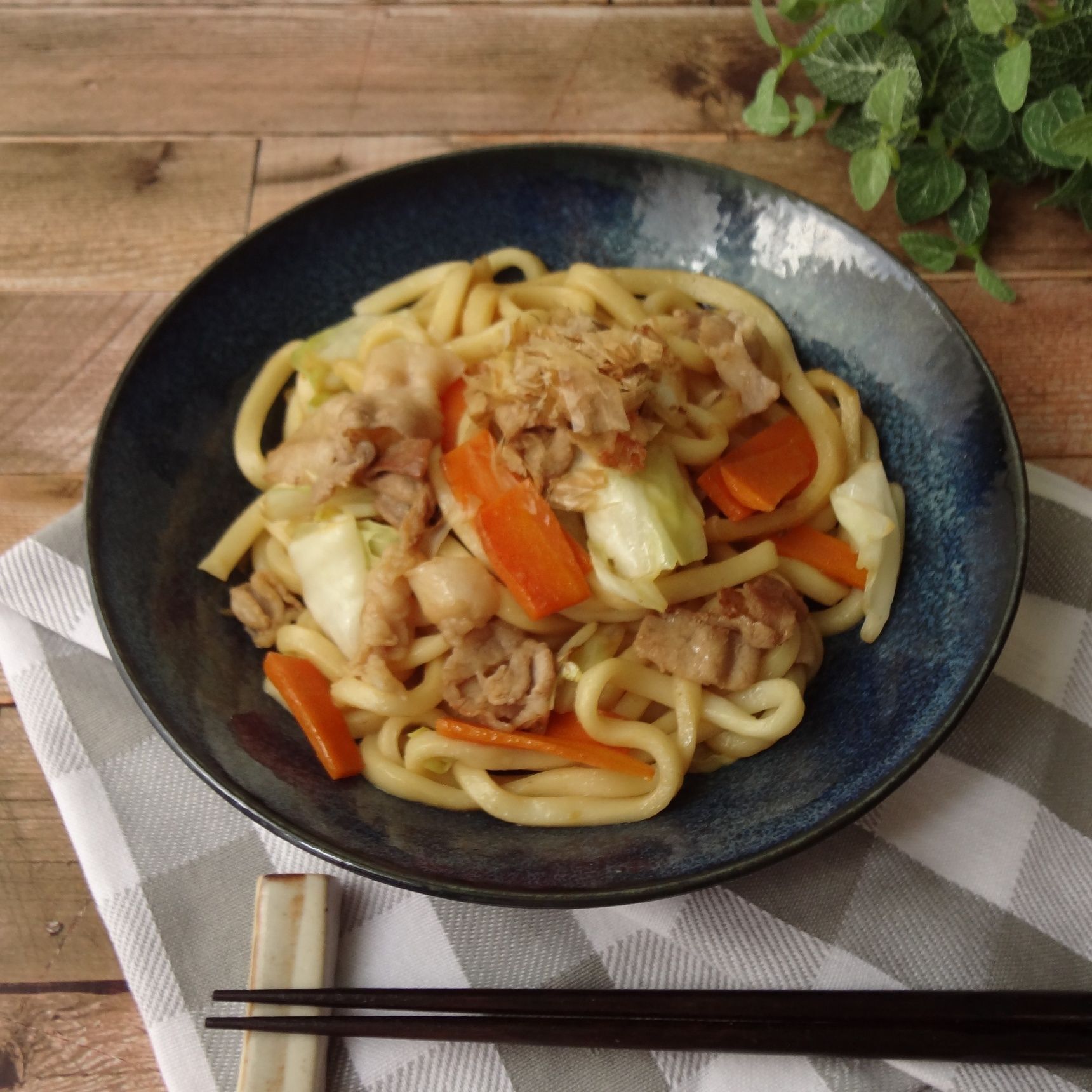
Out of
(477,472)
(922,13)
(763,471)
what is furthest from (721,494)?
(922,13)

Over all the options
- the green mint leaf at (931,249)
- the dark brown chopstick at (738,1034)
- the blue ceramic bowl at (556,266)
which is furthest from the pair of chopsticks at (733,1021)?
the green mint leaf at (931,249)

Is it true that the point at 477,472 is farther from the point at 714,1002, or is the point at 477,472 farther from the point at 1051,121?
the point at 1051,121

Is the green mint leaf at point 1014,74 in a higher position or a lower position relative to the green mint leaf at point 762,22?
higher

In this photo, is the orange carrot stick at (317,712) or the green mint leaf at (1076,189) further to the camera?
the green mint leaf at (1076,189)

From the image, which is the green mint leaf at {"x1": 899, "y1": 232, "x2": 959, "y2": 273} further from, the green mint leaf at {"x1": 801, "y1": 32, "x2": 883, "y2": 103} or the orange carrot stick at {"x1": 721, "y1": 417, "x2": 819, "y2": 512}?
the orange carrot stick at {"x1": 721, "y1": 417, "x2": 819, "y2": 512}

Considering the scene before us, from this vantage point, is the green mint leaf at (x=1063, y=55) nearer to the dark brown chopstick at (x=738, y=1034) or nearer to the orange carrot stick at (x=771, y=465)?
the orange carrot stick at (x=771, y=465)

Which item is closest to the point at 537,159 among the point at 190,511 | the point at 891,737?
the point at 190,511
